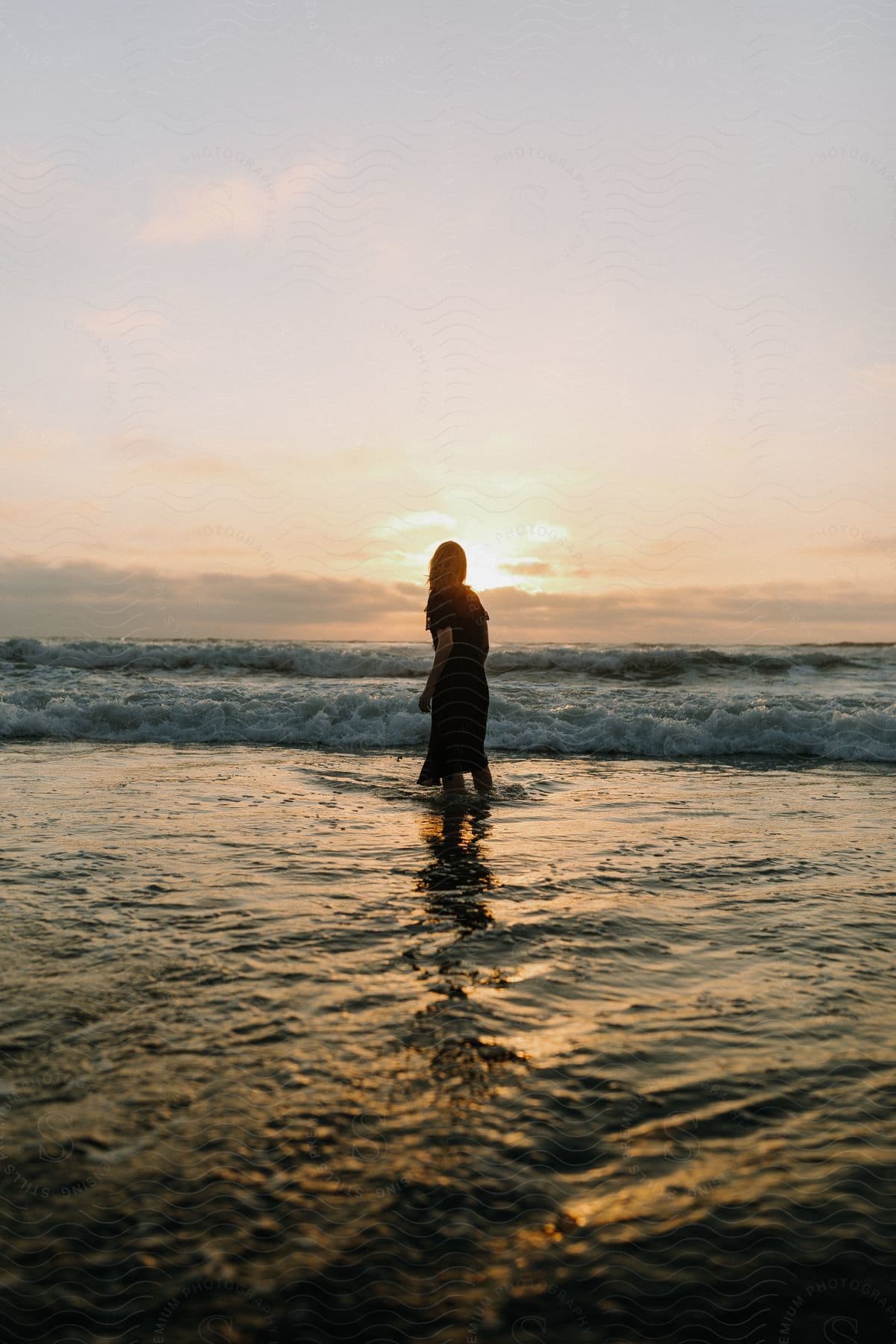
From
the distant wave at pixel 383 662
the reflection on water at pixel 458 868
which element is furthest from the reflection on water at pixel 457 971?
the distant wave at pixel 383 662

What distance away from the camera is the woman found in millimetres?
7629

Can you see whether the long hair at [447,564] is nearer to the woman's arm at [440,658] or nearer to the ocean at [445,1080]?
the woman's arm at [440,658]

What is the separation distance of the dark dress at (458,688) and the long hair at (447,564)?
0.07m

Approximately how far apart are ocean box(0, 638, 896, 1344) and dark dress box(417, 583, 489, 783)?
0.94 meters

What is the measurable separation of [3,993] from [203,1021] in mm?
844

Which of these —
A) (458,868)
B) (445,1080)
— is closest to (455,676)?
(458,868)

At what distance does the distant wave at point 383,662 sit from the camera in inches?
961

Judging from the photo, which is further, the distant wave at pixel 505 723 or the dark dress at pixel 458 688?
the distant wave at pixel 505 723

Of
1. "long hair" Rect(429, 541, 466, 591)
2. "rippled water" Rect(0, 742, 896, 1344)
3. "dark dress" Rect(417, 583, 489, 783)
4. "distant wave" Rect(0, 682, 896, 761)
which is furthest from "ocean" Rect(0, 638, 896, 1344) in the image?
"distant wave" Rect(0, 682, 896, 761)

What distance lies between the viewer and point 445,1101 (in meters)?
2.62

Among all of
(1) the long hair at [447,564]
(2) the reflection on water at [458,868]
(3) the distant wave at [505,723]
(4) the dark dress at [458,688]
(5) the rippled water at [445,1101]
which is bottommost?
(5) the rippled water at [445,1101]

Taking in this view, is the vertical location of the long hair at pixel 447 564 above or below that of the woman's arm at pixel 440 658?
A: above

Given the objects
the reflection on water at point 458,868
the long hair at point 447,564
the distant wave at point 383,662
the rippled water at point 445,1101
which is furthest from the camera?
the distant wave at point 383,662

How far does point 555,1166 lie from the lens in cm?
233
